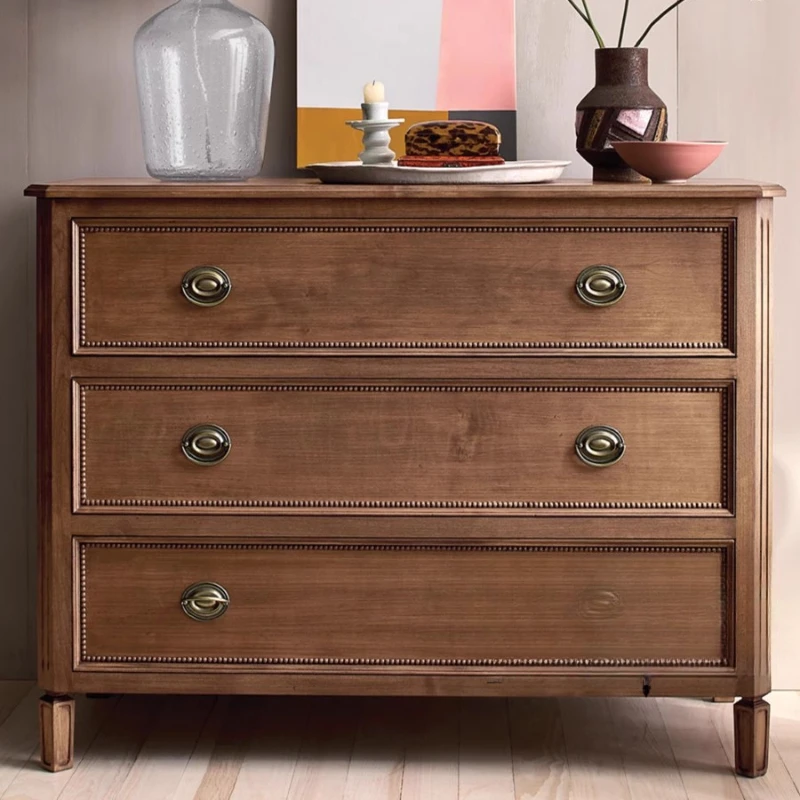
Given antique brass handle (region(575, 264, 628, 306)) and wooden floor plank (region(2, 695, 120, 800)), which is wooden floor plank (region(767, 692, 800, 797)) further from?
wooden floor plank (region(2, 695, 120, 800))

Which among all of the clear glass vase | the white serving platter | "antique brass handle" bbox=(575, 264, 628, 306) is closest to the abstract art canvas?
the clear glass vase

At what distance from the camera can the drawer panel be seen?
1.84 m

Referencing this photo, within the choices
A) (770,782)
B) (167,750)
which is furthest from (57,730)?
(770,782)

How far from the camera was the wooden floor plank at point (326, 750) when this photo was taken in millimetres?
1897

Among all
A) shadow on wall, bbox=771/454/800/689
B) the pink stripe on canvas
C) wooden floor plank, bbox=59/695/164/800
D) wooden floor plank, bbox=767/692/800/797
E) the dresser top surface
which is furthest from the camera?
shadow on wall, bbox=771/454/800/689

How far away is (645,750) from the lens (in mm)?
2051

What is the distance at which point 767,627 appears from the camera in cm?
188

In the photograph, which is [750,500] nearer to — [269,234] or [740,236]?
[740,236]

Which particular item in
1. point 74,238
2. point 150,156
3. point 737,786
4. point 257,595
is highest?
point 150,156

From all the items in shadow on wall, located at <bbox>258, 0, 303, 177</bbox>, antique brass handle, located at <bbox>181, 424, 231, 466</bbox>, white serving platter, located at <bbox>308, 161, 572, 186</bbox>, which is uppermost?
shadow on wall, located at <bbox>258, 0, 303, 177</bbox>

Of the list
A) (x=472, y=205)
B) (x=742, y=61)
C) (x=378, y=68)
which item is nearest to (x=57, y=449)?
(x=472, y=205)

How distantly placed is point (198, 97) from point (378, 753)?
1.11 metres

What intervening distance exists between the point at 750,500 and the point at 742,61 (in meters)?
0.86

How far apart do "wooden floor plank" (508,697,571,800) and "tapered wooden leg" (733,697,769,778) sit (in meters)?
0.27
